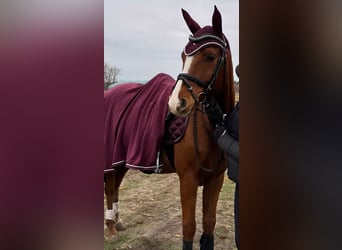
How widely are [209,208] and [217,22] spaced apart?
Answer: 1.72 feet

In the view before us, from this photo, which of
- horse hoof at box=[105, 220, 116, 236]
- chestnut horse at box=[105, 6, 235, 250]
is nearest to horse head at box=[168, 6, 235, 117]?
chestnut horse at box=[105, 6, 235, 250]

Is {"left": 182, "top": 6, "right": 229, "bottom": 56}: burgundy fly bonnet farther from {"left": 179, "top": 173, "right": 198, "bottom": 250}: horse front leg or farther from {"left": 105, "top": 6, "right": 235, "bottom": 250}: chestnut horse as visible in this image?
{"left": 179, "top": 173, "right": 198, "bottom": 250}: horse front leg

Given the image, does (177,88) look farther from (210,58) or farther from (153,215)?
(153,215)

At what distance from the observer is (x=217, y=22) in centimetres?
66

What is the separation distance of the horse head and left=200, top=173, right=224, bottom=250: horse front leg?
29cm

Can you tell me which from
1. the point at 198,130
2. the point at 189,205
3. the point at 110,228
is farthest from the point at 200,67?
the point at 110,228

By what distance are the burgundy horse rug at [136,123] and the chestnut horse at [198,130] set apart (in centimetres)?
5

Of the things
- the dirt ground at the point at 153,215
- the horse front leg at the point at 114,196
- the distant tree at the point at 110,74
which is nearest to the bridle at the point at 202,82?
the distant tree at the point at 110,74
